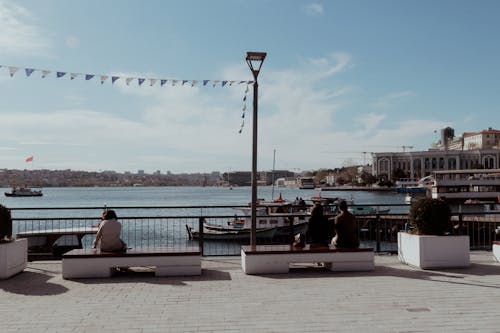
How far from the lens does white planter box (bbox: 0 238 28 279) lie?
32.9 feet

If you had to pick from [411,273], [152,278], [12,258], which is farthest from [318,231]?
[12,258]

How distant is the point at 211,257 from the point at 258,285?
3.82 m

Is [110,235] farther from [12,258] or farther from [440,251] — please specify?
[440,251]

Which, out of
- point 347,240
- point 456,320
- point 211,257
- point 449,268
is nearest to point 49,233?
point 211,257

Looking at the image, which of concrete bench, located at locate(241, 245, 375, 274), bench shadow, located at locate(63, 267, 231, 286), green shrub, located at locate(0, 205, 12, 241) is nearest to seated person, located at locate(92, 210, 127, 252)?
bench shadow, located at locate(63, 267, 231, 286)

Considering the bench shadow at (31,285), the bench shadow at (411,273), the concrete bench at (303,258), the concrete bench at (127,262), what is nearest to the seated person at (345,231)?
the concrete bench at (303,258)

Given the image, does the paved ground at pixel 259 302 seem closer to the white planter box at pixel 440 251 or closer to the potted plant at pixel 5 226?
the white planter box at pixel 440 251

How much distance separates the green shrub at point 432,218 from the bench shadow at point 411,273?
0.84 meters

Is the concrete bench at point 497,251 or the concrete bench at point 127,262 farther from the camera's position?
the concrete bench at point 497,251

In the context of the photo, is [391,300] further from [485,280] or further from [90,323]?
[90,323]

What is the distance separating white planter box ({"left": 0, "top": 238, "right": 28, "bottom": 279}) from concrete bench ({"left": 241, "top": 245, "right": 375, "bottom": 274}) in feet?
15.3

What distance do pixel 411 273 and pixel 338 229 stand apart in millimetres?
1720

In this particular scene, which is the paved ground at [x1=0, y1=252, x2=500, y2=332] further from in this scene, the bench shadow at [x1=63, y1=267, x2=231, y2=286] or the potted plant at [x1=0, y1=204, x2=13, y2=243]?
the potted plant at [x1=0, y1=204, x2=13, y2=243]

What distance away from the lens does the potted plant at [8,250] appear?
10.0m
